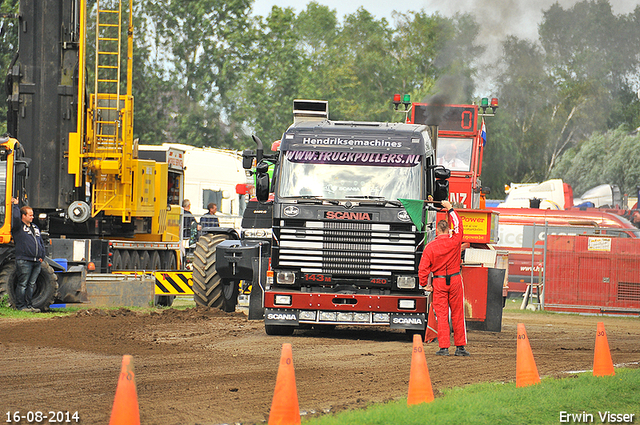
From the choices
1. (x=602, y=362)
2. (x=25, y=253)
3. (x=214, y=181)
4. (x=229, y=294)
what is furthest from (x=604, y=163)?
(x=602, y=362)

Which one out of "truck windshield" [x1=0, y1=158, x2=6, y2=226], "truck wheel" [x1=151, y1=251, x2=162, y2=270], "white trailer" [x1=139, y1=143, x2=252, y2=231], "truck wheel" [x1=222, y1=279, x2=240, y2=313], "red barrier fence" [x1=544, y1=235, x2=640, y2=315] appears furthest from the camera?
"white trailer" [x1=139, y1=143, x2=252, y2=231]

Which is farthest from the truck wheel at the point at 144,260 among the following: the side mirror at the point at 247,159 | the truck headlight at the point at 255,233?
the side mirror at the point at 247,159

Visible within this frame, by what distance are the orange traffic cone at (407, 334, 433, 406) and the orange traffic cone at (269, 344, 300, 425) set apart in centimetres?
174

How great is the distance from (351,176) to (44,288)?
24.7ft

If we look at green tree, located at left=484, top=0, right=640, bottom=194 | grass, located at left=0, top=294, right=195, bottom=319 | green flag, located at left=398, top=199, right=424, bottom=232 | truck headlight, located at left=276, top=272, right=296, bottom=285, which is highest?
green tree, located at left=484, top=0, right=640, bottom=194

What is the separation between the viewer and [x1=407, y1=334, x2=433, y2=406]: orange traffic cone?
28.9 feet

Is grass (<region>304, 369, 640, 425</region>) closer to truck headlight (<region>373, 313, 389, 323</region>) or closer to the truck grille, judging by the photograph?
truck headlight (<region>373, 313, 389, 323</region>)

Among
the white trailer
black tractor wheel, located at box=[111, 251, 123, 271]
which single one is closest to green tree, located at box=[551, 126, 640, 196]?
the white trailer

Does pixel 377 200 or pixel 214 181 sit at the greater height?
pixel 214 181

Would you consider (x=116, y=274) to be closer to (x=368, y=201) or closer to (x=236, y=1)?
(x=368, y=201)

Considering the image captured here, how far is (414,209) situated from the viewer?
14.4 metres

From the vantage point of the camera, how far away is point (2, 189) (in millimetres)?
18781

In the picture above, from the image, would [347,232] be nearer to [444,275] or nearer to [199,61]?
[444,275]

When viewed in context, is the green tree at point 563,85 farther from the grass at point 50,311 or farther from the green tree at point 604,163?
the grass at point 50,311
